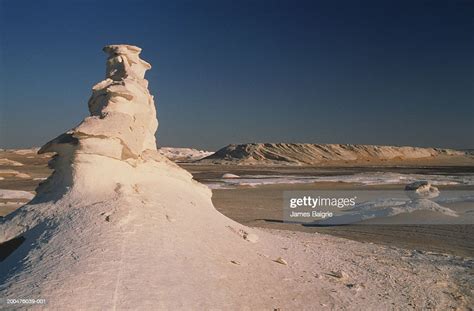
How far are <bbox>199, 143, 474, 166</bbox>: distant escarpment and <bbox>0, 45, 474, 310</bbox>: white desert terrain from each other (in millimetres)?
45101

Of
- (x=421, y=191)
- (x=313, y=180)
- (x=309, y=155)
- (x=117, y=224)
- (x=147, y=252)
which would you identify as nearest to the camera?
(x=147, y=252)

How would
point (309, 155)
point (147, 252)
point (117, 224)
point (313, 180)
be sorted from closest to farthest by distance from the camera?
1. point (147, 252)
2. point (117, 224)
3. point (313, 180)
4. point (309, 155)

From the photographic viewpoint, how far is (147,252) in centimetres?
445

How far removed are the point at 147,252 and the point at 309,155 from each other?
5394cm

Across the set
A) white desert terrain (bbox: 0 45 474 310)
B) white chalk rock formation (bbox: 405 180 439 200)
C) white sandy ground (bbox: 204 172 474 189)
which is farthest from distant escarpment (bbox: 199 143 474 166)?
white desert terrain (bbox: 0 45 474 310)

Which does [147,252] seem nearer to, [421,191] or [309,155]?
[421,191]

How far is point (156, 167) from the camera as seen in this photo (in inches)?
269

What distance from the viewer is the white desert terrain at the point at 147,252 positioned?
12.7ft

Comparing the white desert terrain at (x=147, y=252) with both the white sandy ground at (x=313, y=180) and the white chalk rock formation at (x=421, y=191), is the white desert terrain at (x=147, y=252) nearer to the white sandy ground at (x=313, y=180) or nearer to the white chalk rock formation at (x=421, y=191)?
the white chalk rock formation at (x=421, y=191)

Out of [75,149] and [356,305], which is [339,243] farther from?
[75,149]

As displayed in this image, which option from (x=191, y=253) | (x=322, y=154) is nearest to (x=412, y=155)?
(x=322, y=154)

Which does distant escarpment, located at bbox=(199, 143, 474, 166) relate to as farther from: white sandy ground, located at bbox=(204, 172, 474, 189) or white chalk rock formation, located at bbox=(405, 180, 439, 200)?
white chalk rock formation, located at bbox=(405, 180, 439, 200)

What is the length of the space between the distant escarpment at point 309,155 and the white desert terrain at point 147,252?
45.1 m

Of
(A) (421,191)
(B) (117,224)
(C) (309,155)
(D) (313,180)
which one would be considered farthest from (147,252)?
(C) (309,155)
